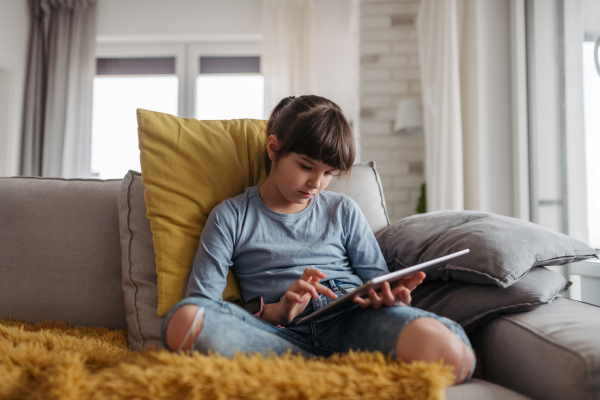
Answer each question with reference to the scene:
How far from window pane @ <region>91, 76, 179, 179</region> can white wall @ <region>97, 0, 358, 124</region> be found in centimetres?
40

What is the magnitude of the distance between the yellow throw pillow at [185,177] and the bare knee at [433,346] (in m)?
0.45

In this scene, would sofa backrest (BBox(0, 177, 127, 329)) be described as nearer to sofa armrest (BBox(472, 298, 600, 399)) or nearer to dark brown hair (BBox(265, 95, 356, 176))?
dark brown hair (BBox(265, 95, 356, 176))

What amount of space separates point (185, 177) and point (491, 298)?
777mm

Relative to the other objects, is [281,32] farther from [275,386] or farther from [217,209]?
[275,386]

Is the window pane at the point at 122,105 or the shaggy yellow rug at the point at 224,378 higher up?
the window pane at the point at 122,105

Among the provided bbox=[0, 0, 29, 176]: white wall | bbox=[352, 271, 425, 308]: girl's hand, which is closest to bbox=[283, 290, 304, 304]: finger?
bbox=[352, 271, 425, 308]: girl's hand

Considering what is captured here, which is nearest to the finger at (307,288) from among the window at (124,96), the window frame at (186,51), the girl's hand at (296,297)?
the girl's hand at (296,297)

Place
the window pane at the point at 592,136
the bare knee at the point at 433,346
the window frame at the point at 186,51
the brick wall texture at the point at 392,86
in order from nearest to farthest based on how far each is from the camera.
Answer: the bare knee at the point at 433,346 → the window pane at the point at 592,136 → the brick wall texture at the point at 392,86 → the window frame at the point at 186,51

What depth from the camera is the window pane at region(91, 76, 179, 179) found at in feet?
12.8

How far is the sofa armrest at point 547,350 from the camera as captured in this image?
636mm

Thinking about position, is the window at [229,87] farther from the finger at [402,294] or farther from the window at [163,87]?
the finger at [402,294]

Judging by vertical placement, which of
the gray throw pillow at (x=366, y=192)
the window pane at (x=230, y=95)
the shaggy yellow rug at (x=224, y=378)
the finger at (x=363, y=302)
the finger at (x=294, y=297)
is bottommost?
the shaggy yellow rug at (x=224, y=378)

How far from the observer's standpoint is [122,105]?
3.91 m

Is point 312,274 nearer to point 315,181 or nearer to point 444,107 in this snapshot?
point 315,181
